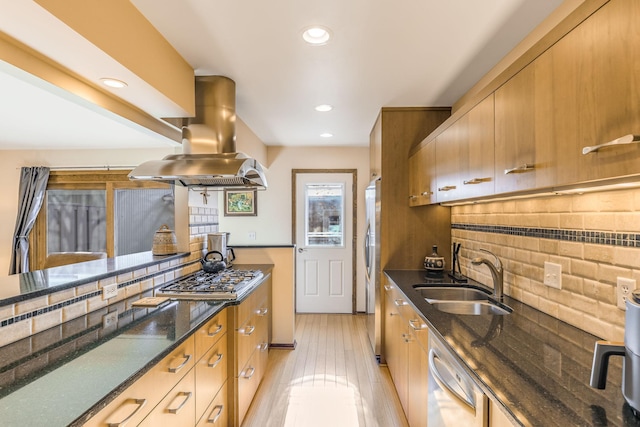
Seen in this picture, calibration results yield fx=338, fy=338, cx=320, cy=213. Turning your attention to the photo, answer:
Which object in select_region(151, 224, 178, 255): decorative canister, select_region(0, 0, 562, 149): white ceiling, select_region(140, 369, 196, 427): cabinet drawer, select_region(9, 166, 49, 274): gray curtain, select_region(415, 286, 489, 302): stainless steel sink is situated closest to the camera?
A: select_region(140, 369, 196, 427): cabinet drawer

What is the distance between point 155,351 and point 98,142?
12.5 feet

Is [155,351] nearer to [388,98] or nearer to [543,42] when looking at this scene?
[543,42]

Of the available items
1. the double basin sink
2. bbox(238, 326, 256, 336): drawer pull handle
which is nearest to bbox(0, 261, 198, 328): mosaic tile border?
bbox(238, 326, 256, 336): drawer pull handle

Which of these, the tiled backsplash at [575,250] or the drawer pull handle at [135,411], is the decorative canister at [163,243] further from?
the tiled backsplash at [575,250]

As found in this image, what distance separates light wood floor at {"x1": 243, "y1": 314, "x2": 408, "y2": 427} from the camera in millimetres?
2363

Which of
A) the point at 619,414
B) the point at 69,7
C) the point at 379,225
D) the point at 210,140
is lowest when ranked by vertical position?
the point at 619,414

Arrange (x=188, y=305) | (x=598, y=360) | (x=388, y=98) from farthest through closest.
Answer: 1. (x=388, y=98)
2. (x=188, y=305)
3. (x=598, y=360)

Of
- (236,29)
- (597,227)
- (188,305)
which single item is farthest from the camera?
(188,305)

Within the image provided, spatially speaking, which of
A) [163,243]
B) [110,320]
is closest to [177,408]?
[110,320]

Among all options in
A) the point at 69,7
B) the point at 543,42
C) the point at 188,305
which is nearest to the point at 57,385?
the point at 188,305

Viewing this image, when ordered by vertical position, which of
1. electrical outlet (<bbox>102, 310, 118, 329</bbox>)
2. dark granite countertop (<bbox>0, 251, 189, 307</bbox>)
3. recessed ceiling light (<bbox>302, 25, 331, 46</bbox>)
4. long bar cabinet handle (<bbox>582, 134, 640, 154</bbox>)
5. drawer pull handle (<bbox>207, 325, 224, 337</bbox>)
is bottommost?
drawer pull handle (<bbox>207, 325, 224, 337</bbox>)

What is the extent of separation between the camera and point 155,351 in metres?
1.25

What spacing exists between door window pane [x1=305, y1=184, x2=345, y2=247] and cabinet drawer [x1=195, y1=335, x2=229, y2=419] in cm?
294

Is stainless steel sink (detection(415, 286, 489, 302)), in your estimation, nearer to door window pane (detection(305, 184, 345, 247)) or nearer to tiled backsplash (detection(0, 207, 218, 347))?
→ tiled backsplash (detection(0, 207, 218, 347))
